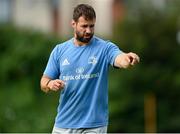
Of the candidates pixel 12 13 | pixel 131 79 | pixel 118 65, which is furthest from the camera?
pixel 12 13

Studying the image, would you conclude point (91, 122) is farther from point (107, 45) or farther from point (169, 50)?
point (169, 50)

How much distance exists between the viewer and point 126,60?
8781mm

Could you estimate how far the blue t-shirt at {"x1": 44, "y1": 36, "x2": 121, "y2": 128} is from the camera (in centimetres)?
916

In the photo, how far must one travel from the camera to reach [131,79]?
108 ft

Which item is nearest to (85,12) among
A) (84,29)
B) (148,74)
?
(84,29)

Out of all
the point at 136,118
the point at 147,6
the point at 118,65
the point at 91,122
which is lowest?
the point at 136,118

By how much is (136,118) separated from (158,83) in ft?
6.77

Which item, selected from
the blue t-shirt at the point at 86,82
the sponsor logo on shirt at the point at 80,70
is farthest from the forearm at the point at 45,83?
the sponsor logo on shirt at the point at 80,70

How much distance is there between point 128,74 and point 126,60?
24056 millimetres

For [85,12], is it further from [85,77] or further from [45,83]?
[45,83]

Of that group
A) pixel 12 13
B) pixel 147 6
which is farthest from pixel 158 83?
pixel 12 13

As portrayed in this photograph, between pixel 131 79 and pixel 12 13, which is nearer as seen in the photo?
pixel 131 79

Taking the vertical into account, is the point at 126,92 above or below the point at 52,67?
below

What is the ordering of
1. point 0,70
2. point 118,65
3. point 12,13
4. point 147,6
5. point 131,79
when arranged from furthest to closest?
point 12,13
point 147,6
point 131,79
point 0,70
point 118,65
